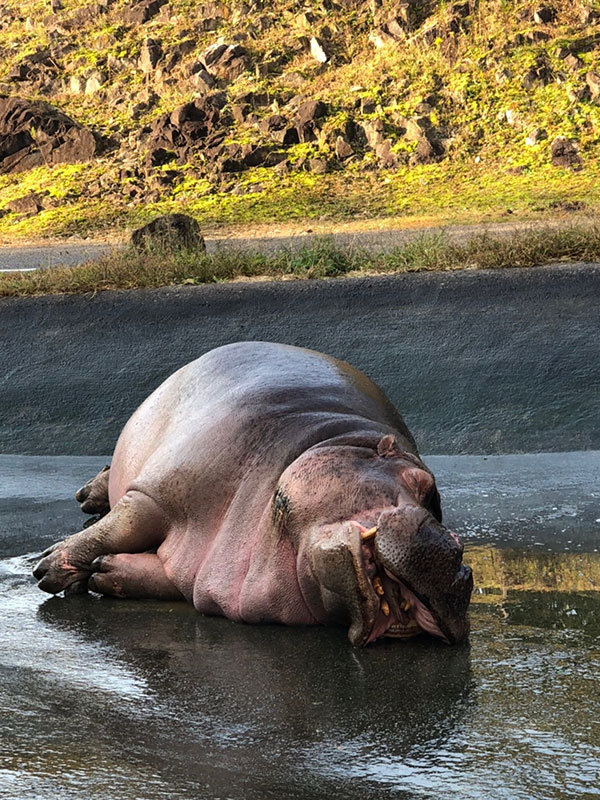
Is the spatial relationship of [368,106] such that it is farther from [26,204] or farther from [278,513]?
[278,513]

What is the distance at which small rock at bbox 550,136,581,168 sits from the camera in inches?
1016

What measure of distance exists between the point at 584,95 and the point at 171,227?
58.5ft

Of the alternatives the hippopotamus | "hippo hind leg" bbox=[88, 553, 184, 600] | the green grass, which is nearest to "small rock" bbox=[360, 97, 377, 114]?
the green grass

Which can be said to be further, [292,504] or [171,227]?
[171,227]

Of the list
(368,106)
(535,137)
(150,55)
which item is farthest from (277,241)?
(150,55)

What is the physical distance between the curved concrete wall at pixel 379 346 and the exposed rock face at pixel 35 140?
74.9ft

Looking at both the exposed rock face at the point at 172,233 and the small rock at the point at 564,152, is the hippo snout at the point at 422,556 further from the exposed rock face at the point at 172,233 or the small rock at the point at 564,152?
the small rock at the point at 564,152

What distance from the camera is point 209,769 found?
113 inches

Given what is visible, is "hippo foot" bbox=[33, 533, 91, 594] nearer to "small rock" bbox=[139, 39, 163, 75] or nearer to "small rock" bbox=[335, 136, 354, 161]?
"small rock" bbox=[335, 136, 354, 161]

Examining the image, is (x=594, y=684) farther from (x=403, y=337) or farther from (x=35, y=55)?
(x=35, y=55)

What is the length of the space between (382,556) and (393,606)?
0.28 metres

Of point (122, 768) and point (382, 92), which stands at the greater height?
point (122, 768)

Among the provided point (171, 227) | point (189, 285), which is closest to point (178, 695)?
point (189, 285)

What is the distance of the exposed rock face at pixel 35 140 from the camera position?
31719 mm
